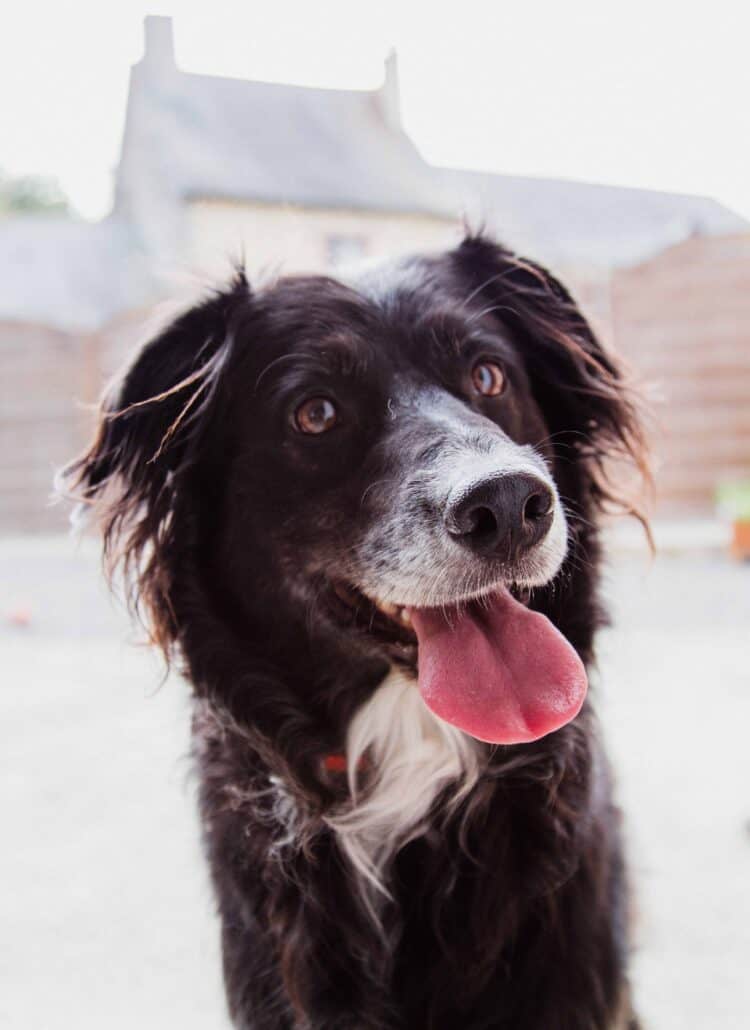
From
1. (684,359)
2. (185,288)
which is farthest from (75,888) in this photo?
(684,359)

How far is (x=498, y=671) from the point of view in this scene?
141 cm

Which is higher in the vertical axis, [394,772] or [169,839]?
[394,772]

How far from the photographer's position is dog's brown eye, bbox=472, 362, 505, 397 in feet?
5.58

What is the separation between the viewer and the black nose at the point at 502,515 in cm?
126

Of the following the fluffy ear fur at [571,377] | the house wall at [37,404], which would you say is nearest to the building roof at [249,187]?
the house wall at [37,404]

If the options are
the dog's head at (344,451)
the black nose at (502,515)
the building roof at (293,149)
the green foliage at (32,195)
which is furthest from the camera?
the green foliage at (32,195)

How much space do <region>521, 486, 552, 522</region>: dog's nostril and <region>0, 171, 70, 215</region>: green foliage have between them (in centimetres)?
3035

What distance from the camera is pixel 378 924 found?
1.56 metres

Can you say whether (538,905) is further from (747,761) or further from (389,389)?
(747,761)

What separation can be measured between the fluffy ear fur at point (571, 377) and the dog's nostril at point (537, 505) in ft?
1.82

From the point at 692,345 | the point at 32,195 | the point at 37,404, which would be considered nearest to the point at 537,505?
the point at 692,345

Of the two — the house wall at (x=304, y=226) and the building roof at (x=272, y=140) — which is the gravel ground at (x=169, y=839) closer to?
the house wall at (x=304, y=226)

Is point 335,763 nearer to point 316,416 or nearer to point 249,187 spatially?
point 316,416

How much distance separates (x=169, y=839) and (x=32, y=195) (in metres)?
30.4
